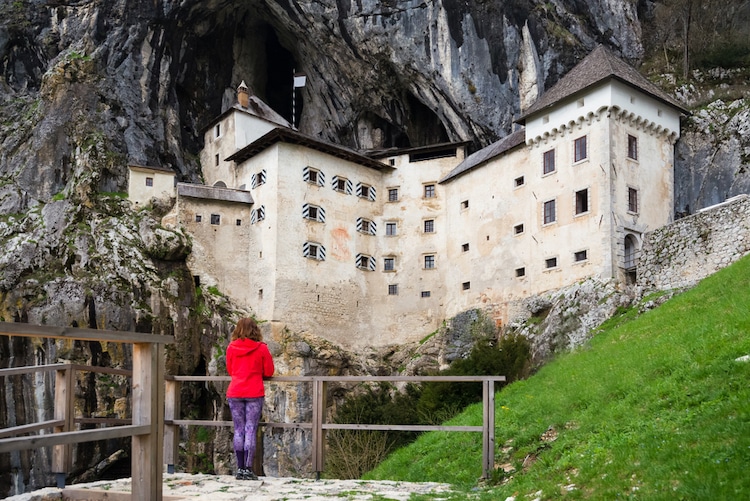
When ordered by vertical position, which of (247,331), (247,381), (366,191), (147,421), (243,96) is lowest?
(247,381)

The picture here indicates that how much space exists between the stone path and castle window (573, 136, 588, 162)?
25.5 metres

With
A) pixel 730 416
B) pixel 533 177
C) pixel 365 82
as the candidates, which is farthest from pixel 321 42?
pixel 730 416

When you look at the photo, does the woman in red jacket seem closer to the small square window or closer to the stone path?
the stone path

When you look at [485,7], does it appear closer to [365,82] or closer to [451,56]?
[451,56]

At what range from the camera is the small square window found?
131 ft

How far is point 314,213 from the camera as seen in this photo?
129ft

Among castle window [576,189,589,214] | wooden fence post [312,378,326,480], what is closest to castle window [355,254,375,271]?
castle window [576,189,589,214]

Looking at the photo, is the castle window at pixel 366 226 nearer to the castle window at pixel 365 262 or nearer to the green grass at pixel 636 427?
the castle window at pixel 365 262

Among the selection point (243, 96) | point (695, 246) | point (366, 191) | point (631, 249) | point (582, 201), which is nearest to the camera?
point (695, 246)

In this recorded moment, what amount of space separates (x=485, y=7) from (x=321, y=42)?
10.2 m

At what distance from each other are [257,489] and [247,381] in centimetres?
149

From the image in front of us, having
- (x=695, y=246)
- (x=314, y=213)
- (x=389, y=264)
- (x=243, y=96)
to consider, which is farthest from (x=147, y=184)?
(x=695, y=246)

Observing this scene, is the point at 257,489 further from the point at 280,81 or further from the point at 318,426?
the point at 280,81

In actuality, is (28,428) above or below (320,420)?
above
